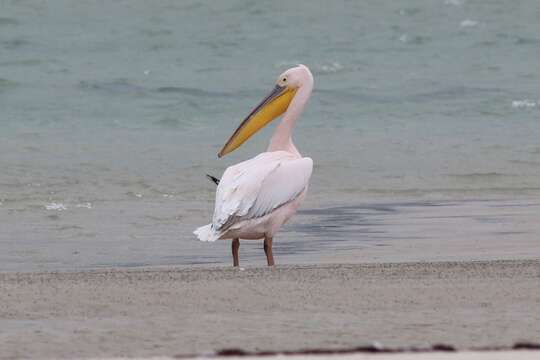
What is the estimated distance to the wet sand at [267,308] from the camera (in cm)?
476

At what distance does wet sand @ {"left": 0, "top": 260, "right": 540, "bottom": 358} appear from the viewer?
15.6 feet

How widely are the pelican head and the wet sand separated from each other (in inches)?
79.3

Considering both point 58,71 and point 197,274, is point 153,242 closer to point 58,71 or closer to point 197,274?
point 197,274

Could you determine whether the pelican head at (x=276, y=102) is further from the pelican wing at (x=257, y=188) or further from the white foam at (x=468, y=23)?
the white foam at (x=468, y=23)

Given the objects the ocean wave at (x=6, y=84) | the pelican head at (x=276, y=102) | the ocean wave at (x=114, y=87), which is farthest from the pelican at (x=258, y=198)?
the ocean wave at (x=6, y=84)

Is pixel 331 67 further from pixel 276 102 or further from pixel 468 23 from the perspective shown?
pixel 276 102

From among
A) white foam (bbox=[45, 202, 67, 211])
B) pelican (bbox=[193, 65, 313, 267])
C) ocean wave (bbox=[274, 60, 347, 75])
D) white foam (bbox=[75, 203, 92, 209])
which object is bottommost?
ocean wave (bbox=[274, 60, 347, 75])

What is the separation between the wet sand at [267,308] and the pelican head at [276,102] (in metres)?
2.02

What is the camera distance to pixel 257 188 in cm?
748

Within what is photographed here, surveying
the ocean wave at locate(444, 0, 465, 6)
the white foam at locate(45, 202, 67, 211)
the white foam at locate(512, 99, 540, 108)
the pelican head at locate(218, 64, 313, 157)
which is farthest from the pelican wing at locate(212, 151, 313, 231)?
the ocean wave at locate(444, 0, 465, 6)

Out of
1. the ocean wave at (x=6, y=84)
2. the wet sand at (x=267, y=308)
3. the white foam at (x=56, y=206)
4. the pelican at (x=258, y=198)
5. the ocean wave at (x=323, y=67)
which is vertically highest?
the wet sand at (x=267, y=308)

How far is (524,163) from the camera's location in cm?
1387

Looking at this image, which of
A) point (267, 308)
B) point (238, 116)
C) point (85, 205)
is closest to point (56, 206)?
point (85, 205)

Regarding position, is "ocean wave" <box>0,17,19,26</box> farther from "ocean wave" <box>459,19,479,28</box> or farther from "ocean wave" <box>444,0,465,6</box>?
"ocean wave" <box>444,0,465,6</box>
